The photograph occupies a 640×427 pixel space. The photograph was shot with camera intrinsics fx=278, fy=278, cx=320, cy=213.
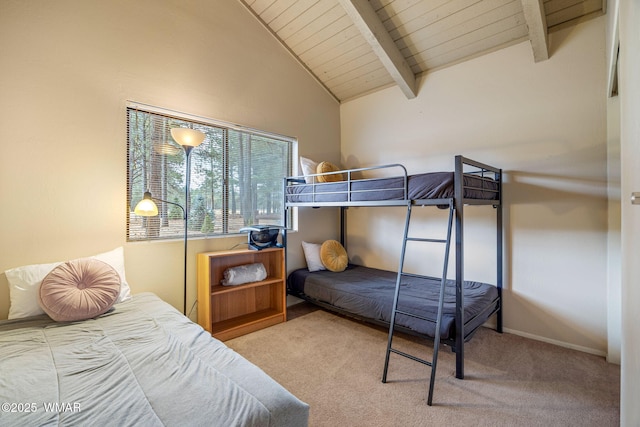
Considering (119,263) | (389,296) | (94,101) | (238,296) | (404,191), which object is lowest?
(238,296)

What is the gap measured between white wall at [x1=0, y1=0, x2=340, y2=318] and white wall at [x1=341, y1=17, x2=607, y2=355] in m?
2.38

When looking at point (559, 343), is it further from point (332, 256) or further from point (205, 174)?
point (205, 174)

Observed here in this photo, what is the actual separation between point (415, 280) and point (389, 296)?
69 cm

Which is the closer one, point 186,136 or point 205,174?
point 186,136

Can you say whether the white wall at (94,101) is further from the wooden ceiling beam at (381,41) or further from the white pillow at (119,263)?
the wooden ceiling beam at (381,41)

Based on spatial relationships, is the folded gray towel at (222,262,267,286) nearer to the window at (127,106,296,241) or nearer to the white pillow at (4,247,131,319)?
the window at (127,106,296,241)

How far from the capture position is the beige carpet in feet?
5.54

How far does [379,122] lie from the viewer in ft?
12.6

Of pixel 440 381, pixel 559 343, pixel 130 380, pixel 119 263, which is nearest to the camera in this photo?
pixel 130 380

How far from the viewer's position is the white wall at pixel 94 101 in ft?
6.32

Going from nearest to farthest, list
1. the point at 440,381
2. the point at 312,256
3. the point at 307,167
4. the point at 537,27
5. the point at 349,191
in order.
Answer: the point at 440,381
the point at 537,27
the point at 349,191
the point at 307,167
the point at 312,256

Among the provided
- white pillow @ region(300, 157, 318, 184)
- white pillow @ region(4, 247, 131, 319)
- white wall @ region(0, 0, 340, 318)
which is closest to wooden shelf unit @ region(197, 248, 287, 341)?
white wall @ region(0, 0, 340, 318)

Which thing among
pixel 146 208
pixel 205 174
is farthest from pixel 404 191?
pixel 146 208

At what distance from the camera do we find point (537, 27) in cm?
235
